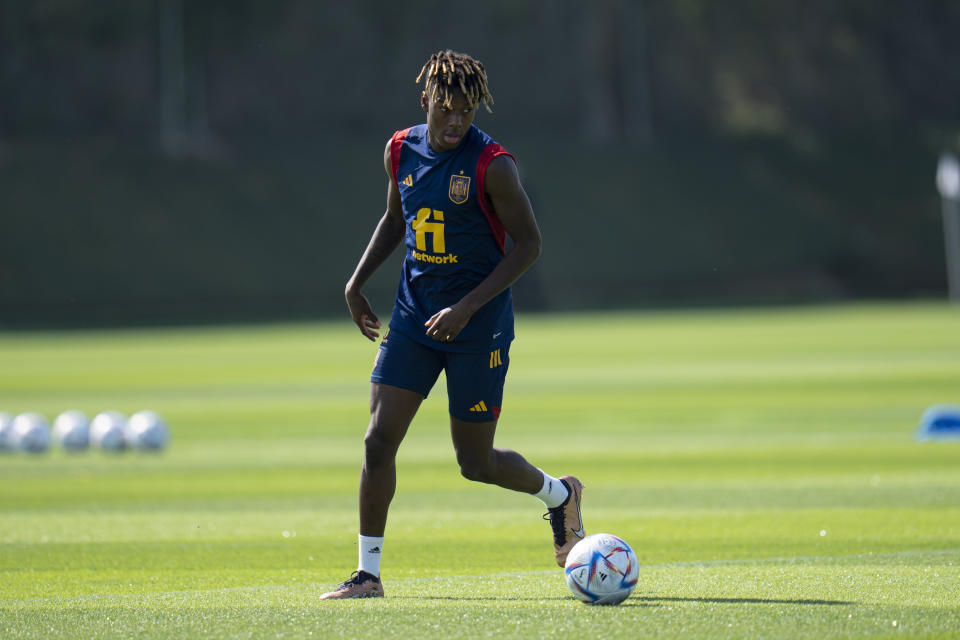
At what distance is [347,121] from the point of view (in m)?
68.9

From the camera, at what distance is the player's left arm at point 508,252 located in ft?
22.9

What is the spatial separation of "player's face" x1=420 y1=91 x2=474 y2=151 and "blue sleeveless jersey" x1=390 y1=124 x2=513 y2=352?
0.08m

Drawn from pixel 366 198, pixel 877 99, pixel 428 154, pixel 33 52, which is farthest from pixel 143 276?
pixel 428 154

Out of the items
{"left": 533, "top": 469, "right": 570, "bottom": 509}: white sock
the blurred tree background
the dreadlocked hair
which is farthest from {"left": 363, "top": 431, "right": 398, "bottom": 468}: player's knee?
the blurred tree background

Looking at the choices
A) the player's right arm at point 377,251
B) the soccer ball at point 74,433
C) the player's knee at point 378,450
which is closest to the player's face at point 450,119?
the player's right arm at point 377,251

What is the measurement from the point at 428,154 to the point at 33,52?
2470 inches

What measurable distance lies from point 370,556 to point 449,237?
162 cm

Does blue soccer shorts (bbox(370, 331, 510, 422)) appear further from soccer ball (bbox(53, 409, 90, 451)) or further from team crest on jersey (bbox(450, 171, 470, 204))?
soccer ball (bbox(53, 409, 90, 451))

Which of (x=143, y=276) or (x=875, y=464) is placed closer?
(x=875, y=464)

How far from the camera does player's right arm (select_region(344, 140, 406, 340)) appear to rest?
7.53m

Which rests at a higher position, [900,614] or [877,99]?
[877,99]

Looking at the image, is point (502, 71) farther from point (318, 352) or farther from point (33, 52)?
point (318, 352)

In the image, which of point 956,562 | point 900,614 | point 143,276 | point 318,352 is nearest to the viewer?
point 900,614

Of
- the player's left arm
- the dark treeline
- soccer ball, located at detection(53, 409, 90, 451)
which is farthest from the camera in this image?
the dark treeline
